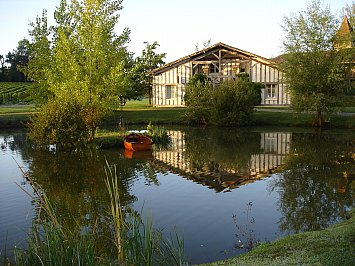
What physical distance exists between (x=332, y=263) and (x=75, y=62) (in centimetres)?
2085

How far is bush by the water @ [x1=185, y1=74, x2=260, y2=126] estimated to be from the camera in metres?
36.5

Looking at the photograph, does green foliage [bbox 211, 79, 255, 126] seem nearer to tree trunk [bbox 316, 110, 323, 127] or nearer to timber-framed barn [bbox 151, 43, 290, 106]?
tree trunk [bbox 316, 110, 323, 127]

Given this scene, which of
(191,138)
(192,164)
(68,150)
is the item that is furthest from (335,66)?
(68,150)

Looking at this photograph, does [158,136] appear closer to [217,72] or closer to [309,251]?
[309,251]

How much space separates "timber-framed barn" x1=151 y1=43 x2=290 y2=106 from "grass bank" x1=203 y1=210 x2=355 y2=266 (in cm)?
3817

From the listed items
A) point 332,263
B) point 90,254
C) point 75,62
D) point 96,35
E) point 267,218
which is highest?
point 96,35

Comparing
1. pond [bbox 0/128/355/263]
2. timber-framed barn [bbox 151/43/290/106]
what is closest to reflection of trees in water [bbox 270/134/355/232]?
pond [bbox 0/128/355/263]

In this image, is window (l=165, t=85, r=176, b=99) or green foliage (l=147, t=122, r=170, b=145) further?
window (l=165, t=85, r=176, b=99)

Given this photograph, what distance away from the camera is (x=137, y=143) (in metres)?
23.1

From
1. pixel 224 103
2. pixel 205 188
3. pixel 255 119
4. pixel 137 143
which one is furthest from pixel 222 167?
pixel 255 119

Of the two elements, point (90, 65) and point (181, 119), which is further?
point (181, 119)

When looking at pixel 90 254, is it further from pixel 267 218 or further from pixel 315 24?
pixel 315 24

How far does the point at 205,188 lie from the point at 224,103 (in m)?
22.6

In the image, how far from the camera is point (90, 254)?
15.4 ft
